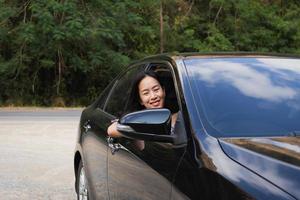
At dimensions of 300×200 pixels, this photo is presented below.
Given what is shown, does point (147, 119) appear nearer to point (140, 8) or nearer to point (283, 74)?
point (283, 74)

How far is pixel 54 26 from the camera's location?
25672 mm

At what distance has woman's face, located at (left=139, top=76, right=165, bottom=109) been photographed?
4.46 meters

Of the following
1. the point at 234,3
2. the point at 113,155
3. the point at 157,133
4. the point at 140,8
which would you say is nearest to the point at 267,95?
the point at 157,133

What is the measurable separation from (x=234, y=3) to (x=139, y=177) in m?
30.4

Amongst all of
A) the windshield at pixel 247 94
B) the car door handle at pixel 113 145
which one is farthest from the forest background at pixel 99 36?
the windshield at pixel 247 94

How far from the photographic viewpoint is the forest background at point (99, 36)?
85.6 feet

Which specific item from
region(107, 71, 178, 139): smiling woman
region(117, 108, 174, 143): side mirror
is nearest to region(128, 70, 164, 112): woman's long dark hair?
region(107, 71, 178, 139): smiling woman

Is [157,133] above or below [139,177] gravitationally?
above

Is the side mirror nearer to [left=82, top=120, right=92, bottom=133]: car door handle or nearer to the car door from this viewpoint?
the car door

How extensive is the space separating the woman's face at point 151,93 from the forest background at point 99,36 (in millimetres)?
20625

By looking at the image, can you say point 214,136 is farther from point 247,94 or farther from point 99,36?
point 99,36

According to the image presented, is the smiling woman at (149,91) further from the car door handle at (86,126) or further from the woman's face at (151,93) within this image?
the car door handle at (86,126)

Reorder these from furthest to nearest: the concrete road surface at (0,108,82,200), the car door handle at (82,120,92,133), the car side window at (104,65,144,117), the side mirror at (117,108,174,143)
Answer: the concrete road surface at (0,108,82,200)
the car door handle at (82,120,92,133)
the car side window at (104,65,144,117)
the side mirror at (117,108,174,143)

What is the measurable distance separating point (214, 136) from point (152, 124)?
1.40 ft
